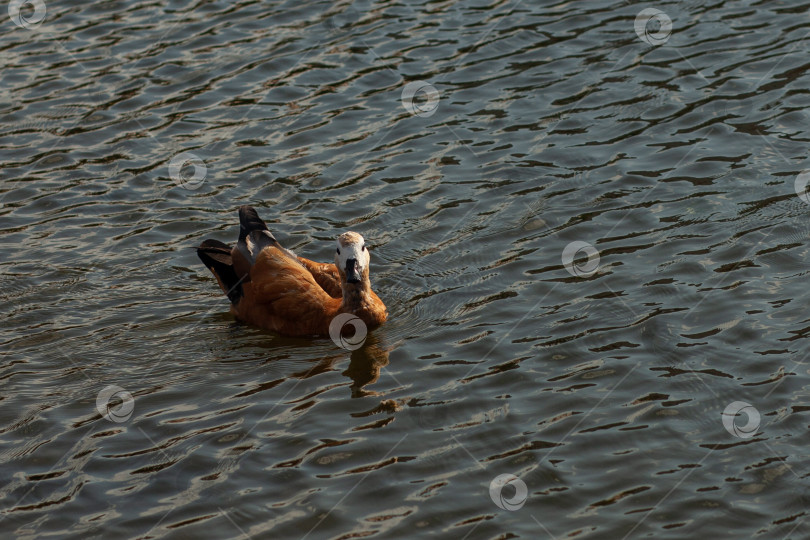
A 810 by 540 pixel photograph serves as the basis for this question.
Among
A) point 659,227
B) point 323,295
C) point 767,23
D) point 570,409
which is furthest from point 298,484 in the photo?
point 767,23

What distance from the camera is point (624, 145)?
12.2 metres

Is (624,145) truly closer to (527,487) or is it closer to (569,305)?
(569,305)

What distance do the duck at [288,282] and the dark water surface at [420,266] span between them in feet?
0.88

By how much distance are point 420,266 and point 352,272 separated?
4.52 feet

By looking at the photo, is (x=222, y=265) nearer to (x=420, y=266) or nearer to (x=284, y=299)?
(x=284, y=299)

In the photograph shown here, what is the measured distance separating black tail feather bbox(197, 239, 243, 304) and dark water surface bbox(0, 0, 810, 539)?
1.13 feet

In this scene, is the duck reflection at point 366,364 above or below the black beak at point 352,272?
below

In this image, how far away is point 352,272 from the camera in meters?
9.38

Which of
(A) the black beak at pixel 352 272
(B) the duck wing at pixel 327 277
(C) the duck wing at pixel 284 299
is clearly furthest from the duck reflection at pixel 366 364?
(B) the duck wing at pixel 327 277

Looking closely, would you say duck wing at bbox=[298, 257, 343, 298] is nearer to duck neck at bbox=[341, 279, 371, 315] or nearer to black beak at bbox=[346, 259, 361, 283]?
duck neck at bbox=[341, 279, 371, 315]

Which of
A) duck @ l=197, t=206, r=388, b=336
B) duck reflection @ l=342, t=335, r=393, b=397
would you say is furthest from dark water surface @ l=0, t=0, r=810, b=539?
duck @ l=197, t=206, r=388, b=336

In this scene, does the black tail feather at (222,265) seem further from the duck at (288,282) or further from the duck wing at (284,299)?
the duck wing at (284,299)

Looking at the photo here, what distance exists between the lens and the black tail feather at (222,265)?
401 inches

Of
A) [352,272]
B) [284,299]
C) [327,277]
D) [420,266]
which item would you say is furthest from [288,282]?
[420,266]
